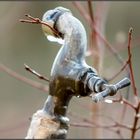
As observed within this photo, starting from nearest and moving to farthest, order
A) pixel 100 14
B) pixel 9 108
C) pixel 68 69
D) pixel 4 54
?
1. pixel 68 69
2. pixel 100 14
3. pixel 9 108
4. pixel 4 54

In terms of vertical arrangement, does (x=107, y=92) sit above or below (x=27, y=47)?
below

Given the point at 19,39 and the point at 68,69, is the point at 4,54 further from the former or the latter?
the point at 68,69

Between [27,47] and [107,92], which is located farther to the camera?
[27,47]

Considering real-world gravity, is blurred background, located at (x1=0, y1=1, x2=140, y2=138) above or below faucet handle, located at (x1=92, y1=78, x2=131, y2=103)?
above

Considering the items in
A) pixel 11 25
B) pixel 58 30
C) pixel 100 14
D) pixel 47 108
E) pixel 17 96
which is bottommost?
pixel 47 108

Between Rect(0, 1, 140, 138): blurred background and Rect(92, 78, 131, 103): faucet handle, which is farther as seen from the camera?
Rect(0, 1, 140, 138): blurred background

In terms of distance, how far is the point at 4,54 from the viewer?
4.99 m

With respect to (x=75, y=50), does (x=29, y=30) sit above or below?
above

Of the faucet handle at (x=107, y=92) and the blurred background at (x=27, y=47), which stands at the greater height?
the blurred background at (x=27, y=47)

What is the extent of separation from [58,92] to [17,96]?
3.88m

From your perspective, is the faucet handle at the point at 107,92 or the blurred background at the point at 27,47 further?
the blurred background at the point at 27,47

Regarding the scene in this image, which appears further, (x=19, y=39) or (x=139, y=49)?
(x=19, y=39)

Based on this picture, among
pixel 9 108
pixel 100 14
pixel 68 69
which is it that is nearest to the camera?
pixel 68 69

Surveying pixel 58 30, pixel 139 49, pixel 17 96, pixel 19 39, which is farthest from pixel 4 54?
pixel 58 30
